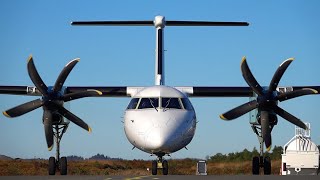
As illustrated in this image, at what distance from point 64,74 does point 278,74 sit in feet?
32.0

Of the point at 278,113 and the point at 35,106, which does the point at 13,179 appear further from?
the point at 278,113

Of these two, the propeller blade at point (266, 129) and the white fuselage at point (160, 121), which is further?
the propeller blade at point (266, 129)

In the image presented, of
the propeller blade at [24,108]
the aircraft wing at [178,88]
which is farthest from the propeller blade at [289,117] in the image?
the propeller blade at [24,108]

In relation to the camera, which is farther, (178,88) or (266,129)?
(178,88)

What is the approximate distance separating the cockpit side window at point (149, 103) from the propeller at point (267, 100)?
13.0ft

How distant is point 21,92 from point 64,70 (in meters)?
3.67

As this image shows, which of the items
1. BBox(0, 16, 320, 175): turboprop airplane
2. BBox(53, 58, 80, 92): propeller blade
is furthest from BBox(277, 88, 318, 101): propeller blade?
BBox(53, 58, 80, 92): propeller blade

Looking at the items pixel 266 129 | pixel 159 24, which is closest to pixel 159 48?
pixel 159 24

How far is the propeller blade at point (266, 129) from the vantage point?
3272cm

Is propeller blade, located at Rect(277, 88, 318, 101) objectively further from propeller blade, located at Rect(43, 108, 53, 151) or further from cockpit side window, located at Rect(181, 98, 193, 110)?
propeller blade, located at Rect(43, 108, 53, 151)

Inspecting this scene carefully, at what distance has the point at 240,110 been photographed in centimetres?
3353

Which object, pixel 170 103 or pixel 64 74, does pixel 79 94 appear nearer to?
pixel 64 74

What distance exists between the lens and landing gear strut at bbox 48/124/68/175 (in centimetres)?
3384

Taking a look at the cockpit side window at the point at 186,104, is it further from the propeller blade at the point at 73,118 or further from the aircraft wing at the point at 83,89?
the propeller blade at the point at 73,118
